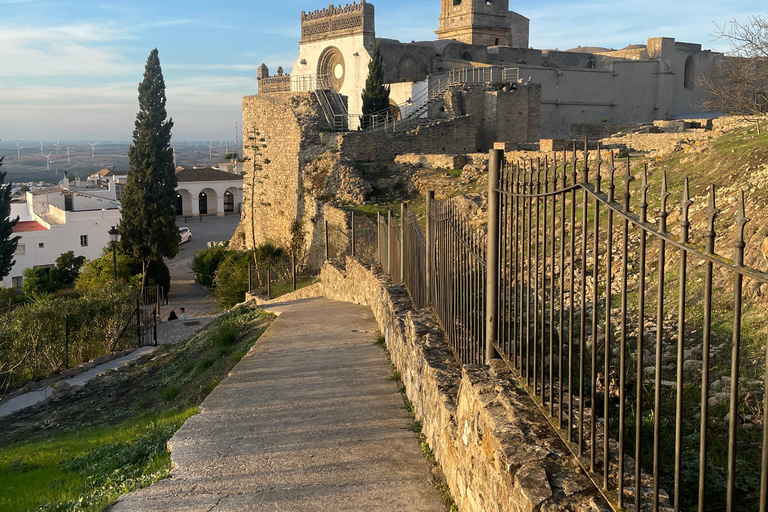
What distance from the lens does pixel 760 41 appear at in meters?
14.1

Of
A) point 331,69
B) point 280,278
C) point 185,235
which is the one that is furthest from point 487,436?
point 185,235

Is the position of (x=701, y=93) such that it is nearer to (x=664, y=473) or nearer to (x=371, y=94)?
(x=371, y=94)

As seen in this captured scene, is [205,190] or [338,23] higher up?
[338,23]

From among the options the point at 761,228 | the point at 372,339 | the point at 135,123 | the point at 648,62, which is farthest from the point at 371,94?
the point at 761,228

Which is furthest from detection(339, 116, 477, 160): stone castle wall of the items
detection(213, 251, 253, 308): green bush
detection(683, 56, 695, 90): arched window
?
detection(683, 56, 695, 90): arched window

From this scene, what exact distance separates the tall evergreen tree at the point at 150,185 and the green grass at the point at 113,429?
756 inches

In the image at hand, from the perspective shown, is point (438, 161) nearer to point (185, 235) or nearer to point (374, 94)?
point (374, 94)

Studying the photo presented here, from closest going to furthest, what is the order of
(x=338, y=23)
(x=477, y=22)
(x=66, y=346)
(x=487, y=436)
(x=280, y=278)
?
(x=487, y=436) → (x=66, y=346) → (x=280, y=278) → (x=338, y=23) → (x=477, y=22)

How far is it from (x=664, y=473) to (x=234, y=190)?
60248 mm

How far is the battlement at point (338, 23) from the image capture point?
32.6 meters

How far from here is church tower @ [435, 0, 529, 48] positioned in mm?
39031

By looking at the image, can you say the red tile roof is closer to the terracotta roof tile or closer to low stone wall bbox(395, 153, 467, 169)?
the terracotta roof tile

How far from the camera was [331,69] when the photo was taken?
35.4m

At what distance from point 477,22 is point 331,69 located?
9.96 metres
